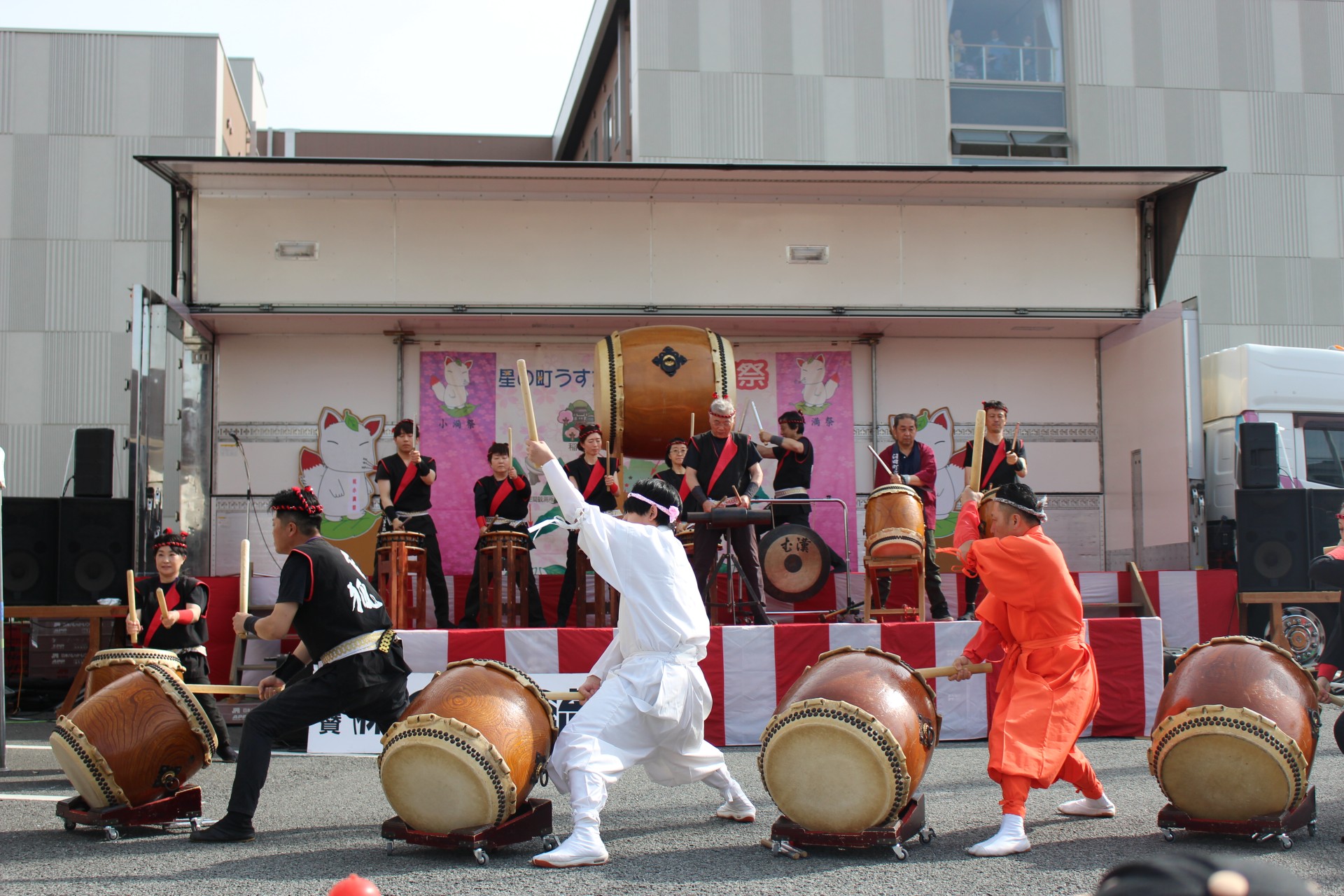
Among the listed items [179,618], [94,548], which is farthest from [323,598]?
[94,548]

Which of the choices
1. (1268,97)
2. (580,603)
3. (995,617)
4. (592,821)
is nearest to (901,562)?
(580,603)

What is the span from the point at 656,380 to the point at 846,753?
18.5 feet

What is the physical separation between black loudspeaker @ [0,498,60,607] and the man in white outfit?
6.06m

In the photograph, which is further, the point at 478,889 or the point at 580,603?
the point at 580,603

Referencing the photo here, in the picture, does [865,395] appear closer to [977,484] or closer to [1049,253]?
[1049,253]

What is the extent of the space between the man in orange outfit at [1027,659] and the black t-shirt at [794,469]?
4.76 meters

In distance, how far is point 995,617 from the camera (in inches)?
196

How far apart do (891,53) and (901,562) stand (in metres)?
12.1

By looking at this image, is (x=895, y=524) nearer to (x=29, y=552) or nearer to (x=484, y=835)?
(x=484, y=835)

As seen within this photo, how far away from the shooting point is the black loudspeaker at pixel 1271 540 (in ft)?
30.8

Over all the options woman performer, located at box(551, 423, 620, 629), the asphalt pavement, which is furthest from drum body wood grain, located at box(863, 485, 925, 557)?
the asphalt pavement

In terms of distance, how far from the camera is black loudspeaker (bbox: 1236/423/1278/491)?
9664 mm

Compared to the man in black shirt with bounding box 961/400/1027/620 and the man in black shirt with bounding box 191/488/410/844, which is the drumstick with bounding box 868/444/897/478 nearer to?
the man in black shirt with bounding box 961/400/1027/620

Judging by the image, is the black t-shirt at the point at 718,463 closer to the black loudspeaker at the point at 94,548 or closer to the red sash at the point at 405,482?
the red sash at the point at 405,482
